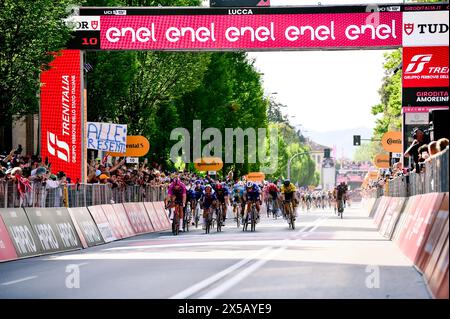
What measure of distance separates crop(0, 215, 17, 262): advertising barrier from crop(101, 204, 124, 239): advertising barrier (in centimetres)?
814

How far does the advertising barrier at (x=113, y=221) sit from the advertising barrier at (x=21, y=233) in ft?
22.5

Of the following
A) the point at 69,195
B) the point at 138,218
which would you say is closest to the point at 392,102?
the point at 138,218

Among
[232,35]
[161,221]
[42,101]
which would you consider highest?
[232,35]

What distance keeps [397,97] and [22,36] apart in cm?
4675

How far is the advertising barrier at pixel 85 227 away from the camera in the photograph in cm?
2634

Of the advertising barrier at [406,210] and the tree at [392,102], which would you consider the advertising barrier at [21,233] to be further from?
the tree at [392,102]

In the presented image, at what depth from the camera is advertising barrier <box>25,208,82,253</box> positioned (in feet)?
77.3

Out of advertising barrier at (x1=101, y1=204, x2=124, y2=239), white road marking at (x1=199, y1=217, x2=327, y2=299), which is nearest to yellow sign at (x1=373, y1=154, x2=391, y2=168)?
advertising barrier at (x1=101, y1=204, x2=124, y2=239)

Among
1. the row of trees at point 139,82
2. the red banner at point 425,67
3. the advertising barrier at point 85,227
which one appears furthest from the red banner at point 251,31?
the advertising barrier at point 85,227

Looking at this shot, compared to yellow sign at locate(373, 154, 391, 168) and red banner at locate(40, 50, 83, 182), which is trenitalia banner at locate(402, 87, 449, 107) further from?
yellow sign at locate(373, 154, 391, 168)

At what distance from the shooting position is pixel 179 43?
34.5 m
